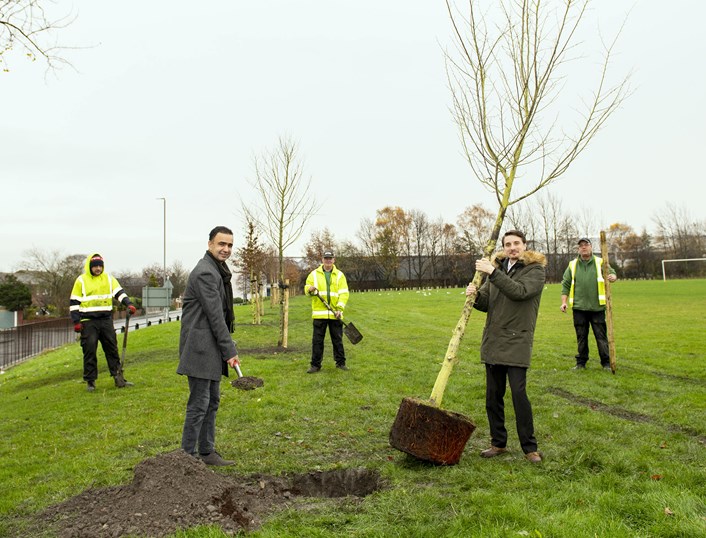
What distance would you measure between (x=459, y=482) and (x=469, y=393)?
367 cm

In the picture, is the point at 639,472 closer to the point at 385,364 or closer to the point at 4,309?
the point at 385,364

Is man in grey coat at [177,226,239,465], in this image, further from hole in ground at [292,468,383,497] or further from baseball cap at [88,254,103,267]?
baseball cap at [88,254,103,267]

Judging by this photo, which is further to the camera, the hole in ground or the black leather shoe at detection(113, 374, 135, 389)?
the black leather shoe at detection(113, 374, 135, 389)

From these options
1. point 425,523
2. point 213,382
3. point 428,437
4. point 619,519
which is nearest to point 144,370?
point 213,382

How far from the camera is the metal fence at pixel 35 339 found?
2798 centimetres

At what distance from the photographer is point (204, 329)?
507 centimetres

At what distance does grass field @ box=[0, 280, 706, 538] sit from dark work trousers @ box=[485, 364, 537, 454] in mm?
275

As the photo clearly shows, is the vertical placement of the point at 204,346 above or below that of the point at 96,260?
below

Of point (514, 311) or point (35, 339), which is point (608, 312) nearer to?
point (514, 311)

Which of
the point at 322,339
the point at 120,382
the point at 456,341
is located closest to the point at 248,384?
the point at 322,339

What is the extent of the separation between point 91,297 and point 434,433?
22.9 ft

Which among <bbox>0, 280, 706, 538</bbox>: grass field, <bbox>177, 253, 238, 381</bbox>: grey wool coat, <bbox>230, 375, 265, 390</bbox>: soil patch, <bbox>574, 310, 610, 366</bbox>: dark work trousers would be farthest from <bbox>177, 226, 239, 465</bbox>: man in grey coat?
<bbox>574, 310, 610, 366</bbox>: dark work trousers

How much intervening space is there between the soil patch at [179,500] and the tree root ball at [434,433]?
0.45 meters

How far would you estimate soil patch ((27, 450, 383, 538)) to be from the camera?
3660mm
